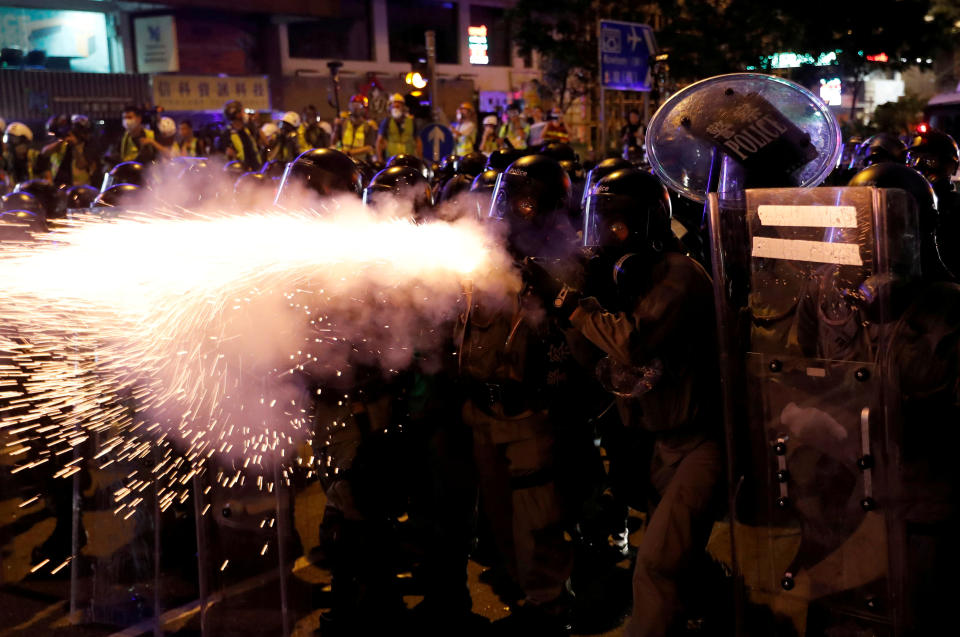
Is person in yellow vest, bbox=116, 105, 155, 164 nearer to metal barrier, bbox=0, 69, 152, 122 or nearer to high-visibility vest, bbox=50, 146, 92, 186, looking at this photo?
high-visibility vest, bbox=50, 146, 92, 186

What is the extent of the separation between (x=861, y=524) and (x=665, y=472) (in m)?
0.88

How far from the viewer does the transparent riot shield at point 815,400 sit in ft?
10.1

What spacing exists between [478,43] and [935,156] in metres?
32.2

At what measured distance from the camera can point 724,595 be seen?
4195mm

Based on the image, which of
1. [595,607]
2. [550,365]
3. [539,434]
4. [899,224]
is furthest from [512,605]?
[899,224]

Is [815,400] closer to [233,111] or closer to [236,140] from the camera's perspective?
[236,140]

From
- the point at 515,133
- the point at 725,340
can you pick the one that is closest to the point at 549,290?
the point at 725,340

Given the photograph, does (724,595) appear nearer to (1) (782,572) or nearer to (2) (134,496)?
(1) (782,572)

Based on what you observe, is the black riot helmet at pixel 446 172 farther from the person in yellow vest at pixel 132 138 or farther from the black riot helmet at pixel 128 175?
the person in yellow vest at pixel 132 138

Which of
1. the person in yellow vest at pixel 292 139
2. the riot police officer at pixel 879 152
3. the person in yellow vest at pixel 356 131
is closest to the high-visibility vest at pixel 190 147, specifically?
the person in yellow vest at pixel 292 139

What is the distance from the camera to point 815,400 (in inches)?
127

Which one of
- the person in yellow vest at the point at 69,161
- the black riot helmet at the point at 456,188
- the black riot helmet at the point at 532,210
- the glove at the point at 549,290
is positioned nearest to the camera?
the glove at the point at 549,290

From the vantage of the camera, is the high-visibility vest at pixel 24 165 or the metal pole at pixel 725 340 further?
the high-visibility vest at pixel 24 165

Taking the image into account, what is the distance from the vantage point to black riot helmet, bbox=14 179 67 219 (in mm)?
7505
